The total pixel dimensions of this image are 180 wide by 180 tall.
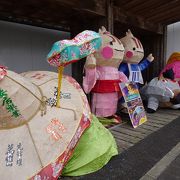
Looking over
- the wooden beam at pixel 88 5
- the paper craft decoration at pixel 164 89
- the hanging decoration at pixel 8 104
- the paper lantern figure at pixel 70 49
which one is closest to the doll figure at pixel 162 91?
the paper craft decoration at pixel 164 89

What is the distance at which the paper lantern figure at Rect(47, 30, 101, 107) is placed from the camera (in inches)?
65.1

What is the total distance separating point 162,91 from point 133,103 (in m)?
0.81

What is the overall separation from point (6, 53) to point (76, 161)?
2.54m

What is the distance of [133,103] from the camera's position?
3.28 meters

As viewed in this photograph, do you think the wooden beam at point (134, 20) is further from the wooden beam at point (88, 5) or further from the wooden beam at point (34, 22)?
the wooden beam at point (34, 22)

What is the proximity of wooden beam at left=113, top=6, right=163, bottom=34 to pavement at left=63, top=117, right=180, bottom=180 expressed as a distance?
216 centimetres

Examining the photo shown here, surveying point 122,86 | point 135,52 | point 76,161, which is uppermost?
point 135,52

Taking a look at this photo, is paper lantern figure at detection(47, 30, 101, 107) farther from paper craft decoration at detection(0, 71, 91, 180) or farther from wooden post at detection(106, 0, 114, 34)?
wooden post at detection(106, 0, 114, 34)

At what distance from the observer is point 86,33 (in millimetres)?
1862

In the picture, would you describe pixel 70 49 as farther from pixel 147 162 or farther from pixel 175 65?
pixel 175 65

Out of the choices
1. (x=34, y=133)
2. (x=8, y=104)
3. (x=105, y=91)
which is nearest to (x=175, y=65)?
(x=105, y=91)

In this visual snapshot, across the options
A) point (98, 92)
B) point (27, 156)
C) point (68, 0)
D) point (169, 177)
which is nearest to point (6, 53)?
point (68, 0)

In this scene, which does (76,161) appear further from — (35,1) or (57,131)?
(35,1)

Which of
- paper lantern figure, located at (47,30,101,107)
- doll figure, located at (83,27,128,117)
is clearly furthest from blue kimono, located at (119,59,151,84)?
paper lantern figure, located at (47,30,101,107)
